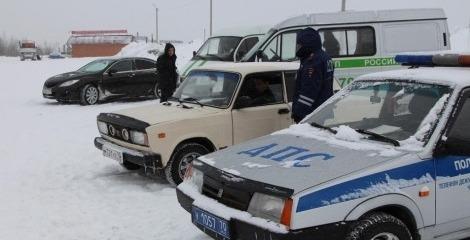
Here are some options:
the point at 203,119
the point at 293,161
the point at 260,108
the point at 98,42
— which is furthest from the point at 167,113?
the point at 98,42

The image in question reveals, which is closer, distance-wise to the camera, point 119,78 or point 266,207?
point 266,207

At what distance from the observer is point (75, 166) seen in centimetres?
820

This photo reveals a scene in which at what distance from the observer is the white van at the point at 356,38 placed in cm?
1195

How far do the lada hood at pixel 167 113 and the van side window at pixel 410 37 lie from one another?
245 inches

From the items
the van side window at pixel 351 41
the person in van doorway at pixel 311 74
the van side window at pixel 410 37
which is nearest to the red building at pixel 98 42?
the van side window at pixel 351 41

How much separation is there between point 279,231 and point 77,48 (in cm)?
5958

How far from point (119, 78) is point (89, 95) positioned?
1.01 m

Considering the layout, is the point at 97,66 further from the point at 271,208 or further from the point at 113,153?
the point at 271,208

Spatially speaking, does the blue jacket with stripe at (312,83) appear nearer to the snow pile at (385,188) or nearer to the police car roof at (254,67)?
the police car roof at (254,67)

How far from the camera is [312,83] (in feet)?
21.2

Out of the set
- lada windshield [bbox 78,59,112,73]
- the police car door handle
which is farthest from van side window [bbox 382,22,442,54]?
lada windshield [bbox 78,59,112,73]

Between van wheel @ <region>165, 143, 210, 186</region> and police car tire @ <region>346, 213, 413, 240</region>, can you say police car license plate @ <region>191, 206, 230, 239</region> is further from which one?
van wheel @ <region>165, 143, 210, 186</region>

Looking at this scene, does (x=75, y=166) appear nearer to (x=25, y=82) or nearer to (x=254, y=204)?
(x=254, y=204)

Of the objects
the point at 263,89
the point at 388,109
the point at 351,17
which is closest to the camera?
the point at 388,109
